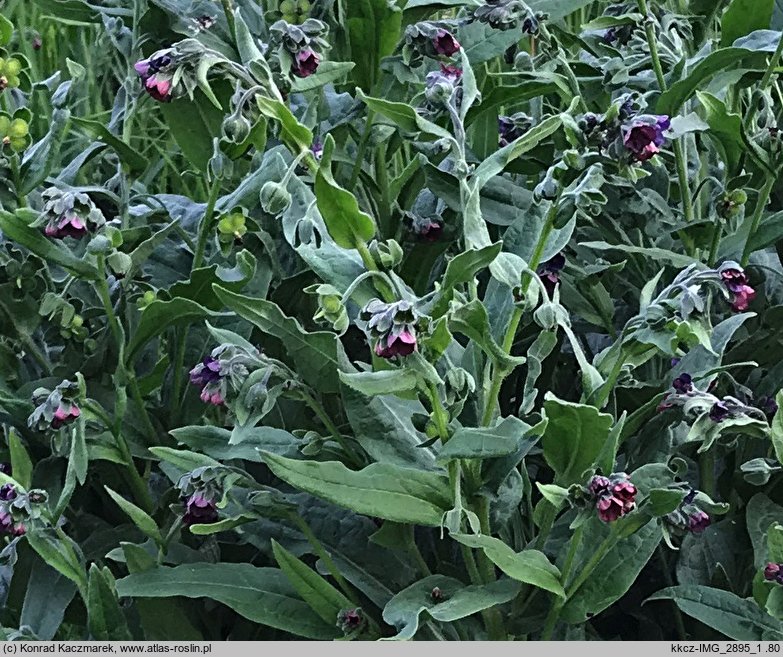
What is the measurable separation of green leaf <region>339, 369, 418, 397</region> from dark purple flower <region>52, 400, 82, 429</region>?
0.40 m

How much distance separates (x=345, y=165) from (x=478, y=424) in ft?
1.54

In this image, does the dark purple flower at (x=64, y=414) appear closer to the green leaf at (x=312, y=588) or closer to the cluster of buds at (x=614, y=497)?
the green leaf at (x=312, y=588)

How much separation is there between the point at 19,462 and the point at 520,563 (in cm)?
62

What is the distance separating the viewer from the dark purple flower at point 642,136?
40.9 inches

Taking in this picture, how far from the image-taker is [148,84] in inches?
40.8

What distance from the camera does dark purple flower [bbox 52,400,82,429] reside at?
4.00ft

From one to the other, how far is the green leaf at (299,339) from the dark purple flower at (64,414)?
0.23 metres

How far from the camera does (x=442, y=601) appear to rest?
115cm

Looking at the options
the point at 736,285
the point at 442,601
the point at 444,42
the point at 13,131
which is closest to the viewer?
the point at 736,285

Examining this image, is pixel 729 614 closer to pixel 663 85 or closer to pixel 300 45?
pixel 663 85

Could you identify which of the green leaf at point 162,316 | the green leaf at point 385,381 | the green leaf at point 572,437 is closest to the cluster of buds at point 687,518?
the green leaf at point 572,437

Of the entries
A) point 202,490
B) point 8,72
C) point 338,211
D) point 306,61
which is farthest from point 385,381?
point 8,72
